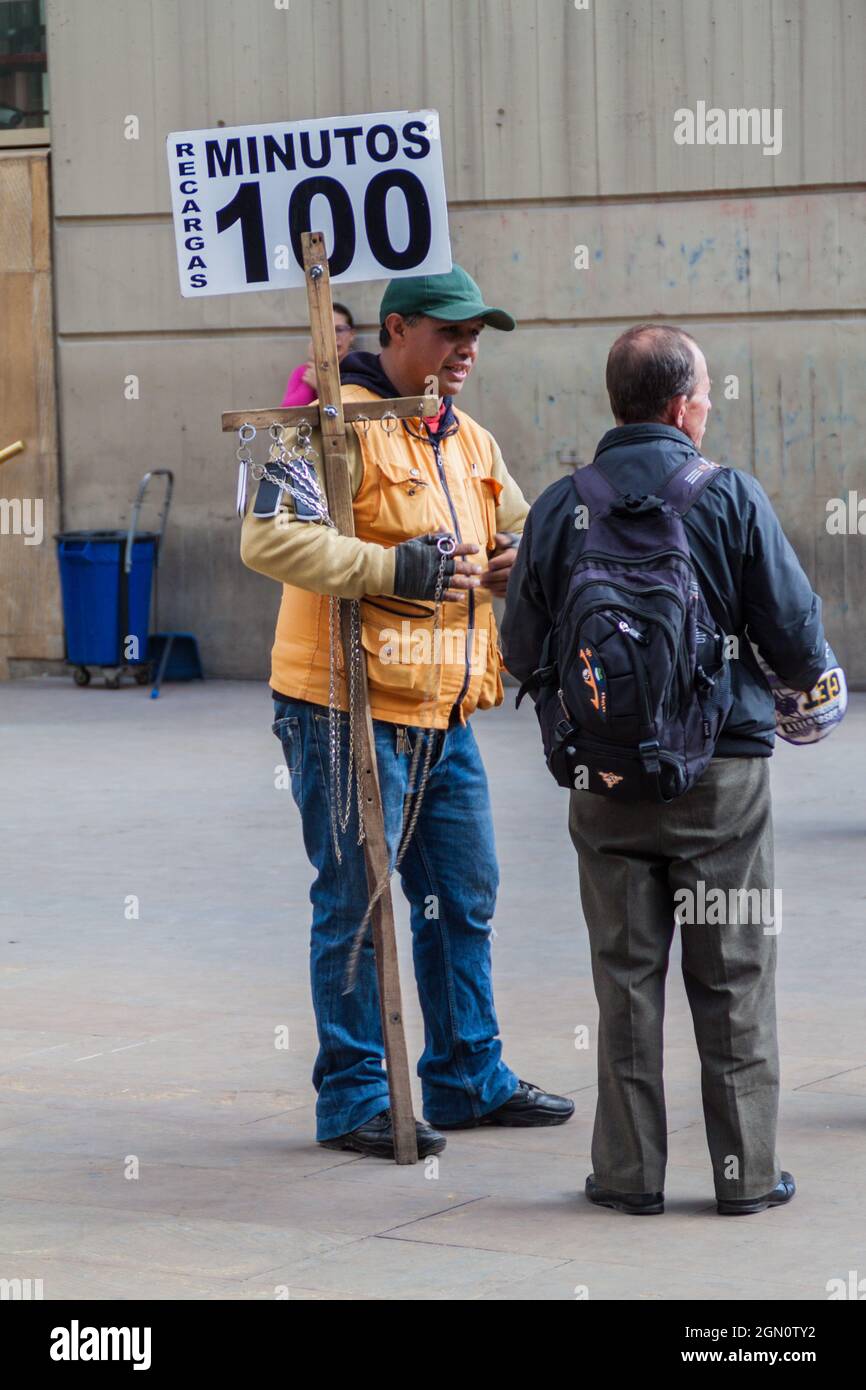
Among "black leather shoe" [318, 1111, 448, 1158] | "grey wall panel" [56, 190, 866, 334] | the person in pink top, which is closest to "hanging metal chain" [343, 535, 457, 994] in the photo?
"black leather shoe" [318, 1111, 448, 1158]

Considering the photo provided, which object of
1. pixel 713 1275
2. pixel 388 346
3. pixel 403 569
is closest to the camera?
pixel 713 1275

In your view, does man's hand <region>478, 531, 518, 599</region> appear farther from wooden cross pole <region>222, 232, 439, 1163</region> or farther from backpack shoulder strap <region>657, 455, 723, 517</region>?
backpack shoulder strap <region>657, 455, 723, 517</region>

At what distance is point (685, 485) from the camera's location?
4.23 metres

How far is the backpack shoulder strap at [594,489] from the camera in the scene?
427cm

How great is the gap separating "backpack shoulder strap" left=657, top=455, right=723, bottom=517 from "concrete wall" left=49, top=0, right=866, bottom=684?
9222mm

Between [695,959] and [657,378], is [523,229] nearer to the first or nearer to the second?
[657,378]

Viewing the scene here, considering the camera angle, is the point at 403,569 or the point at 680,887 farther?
the point at 403,569

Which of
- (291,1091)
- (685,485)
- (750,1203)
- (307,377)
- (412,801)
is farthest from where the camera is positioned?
(307,377)

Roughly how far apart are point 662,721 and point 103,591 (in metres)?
10.3

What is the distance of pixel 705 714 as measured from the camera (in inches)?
165

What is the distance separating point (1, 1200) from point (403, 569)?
62.3 inches

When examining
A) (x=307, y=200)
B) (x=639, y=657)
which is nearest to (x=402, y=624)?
(x=639, y=657)

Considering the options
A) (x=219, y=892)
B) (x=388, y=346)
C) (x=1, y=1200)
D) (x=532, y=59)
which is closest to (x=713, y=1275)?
(x=1, y=1200)
